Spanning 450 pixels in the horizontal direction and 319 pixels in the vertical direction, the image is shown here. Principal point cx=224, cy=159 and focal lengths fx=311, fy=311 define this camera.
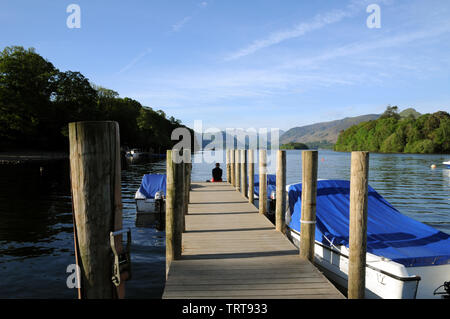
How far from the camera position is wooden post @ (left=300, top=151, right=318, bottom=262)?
604 centimetres

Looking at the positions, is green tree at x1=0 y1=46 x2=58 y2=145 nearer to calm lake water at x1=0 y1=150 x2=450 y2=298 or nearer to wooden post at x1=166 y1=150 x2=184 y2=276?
calm lake water at x1=0 y1=150 x2=450 y2=298

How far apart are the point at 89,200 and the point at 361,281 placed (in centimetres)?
410

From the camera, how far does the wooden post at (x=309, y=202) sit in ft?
19.8

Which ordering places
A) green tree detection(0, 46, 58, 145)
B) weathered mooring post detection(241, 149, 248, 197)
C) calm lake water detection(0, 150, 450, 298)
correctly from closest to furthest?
calm lake water detection(0, 150, 450, 298)
weathered mooring post detection(241, 149, 248, 197)
green tree detection(0, 46, 58, 145)

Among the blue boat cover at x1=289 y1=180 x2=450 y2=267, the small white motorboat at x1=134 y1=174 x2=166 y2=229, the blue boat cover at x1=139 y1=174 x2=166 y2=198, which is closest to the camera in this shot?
the blue boat cover at x1=289 y1=180 x2=450 y2=267

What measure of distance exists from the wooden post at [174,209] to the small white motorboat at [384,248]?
154 inches

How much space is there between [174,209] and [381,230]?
5.28 metres

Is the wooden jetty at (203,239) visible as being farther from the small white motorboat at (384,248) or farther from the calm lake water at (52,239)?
the calm lake water at (52,239)

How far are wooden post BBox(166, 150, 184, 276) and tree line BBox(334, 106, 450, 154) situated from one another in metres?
118

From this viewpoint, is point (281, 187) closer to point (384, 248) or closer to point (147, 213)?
point (384, 248)

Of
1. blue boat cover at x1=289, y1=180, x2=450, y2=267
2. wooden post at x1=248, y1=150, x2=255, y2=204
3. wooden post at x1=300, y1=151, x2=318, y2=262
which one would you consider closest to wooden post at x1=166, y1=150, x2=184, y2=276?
wooden post at x1=300, y1=151, x2=318, y2=262

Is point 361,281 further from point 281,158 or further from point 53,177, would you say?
point 53,177

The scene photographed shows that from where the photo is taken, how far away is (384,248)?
22.4 feet
